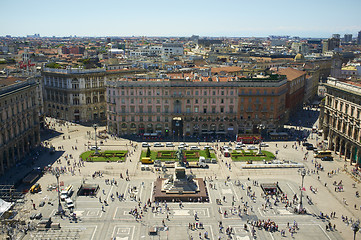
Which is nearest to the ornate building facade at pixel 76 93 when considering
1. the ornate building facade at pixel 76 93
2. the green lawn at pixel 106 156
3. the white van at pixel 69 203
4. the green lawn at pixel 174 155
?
the ornate building facade at pixel 76 93

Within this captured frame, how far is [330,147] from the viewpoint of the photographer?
105438mm

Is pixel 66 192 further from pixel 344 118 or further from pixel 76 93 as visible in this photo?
pixel 76 93

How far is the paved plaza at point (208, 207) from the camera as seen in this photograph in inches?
2447

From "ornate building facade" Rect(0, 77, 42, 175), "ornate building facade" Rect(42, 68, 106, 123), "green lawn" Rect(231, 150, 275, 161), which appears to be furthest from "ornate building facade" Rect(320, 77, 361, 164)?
"ornate building facade" Rect(0, 77, 42, 175)

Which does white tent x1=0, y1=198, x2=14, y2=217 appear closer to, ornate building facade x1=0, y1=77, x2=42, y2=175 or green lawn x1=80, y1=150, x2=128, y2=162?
ornate building facade x1=0, y1=77, x2=42, y2=175

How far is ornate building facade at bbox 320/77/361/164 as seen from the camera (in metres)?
90.4

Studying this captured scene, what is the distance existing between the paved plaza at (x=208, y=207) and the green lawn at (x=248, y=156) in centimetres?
377

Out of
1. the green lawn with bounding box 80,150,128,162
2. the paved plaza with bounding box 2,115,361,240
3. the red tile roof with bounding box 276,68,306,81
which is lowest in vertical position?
the paved plaza with bounding box 2,115,361,240

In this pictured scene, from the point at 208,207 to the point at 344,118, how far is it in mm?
47073

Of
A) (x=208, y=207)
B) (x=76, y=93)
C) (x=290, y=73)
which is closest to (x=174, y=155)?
(x=208, y=207)

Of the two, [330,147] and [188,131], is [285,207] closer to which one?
[330,147]

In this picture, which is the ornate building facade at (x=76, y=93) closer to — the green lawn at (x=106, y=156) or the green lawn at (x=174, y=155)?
the green lawn at (x=106, y=156)

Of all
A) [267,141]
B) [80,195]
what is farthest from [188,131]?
[80,195]

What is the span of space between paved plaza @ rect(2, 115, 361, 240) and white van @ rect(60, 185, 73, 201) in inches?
52.0
